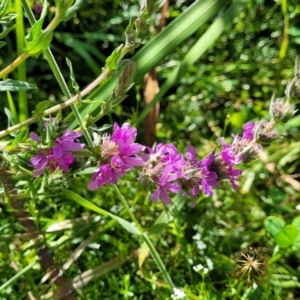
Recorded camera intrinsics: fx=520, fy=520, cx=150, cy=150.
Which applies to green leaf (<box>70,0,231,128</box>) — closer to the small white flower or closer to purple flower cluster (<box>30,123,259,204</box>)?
purple flower cluster (<box>30,123,259,204</box>)

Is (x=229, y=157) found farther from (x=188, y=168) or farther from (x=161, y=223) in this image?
(x=161, y=223)

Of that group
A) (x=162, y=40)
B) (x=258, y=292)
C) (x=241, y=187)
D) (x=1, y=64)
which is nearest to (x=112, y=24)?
(x=1, y=64)

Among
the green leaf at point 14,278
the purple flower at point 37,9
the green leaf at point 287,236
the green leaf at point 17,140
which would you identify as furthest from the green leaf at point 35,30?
the purple flower at point 37,9

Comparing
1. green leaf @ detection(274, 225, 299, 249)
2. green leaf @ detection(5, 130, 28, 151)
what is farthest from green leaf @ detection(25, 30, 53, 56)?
green leaf @ detection(274, 225, 299, 249)

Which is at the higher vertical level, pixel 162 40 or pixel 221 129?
pixel 162 40

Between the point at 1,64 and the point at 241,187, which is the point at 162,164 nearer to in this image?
the point at 241,187

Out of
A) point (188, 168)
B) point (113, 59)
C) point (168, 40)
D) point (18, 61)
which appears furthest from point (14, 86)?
point (168, 40)
